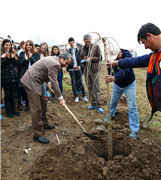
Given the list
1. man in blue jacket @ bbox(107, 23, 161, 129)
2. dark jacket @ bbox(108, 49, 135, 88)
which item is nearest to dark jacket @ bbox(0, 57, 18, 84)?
dark jacket @ bbox(108, 49, 135, 88)

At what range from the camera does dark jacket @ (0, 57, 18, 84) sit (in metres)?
3.34

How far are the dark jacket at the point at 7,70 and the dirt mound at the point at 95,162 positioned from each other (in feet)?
6.85

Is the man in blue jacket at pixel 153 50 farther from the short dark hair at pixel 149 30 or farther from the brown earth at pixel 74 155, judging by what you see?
the brown earth at pixel 74 155

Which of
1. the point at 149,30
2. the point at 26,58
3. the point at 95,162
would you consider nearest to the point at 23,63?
the point at 26,58

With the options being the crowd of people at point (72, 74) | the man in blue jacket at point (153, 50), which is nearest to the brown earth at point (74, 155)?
the crowd of people at point (72, 74)

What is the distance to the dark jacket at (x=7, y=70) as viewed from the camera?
334 cm

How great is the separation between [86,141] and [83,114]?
146 cm

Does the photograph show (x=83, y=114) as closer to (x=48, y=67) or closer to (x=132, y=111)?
(x=132, y=111)

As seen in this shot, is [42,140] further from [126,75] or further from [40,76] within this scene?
[126,75]

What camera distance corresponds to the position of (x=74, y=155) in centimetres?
239

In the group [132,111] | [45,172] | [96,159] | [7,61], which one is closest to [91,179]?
[96,159]

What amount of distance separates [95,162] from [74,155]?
1.31ft

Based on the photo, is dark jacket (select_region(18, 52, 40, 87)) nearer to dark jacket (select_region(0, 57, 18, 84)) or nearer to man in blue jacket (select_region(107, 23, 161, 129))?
dark jacket (select_region(0, 57, 18, 84))

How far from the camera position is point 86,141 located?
2.67 meters
